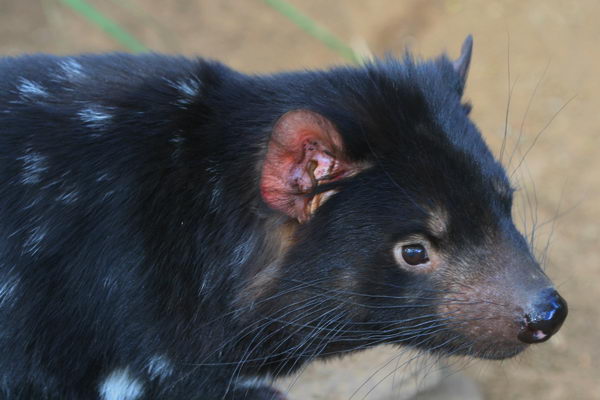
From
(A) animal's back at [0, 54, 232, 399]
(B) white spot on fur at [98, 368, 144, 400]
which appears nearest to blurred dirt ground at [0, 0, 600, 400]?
(A) animal's back at [0, 54, 232, 399]

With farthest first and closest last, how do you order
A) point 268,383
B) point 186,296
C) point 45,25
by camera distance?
point 45,25 → point 268,383 → point 186,296

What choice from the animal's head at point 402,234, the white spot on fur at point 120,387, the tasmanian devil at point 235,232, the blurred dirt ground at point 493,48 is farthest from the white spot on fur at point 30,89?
the blurred dirt ground at point 493,48

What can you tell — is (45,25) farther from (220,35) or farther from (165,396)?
(165,396)

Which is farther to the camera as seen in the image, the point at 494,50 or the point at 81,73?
the point at 494,50

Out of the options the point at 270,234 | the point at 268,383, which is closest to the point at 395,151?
the point at 270,234

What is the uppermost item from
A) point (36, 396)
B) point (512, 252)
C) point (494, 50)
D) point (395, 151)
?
point (494, 50)

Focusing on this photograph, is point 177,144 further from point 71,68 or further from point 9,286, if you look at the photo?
point 9,286
